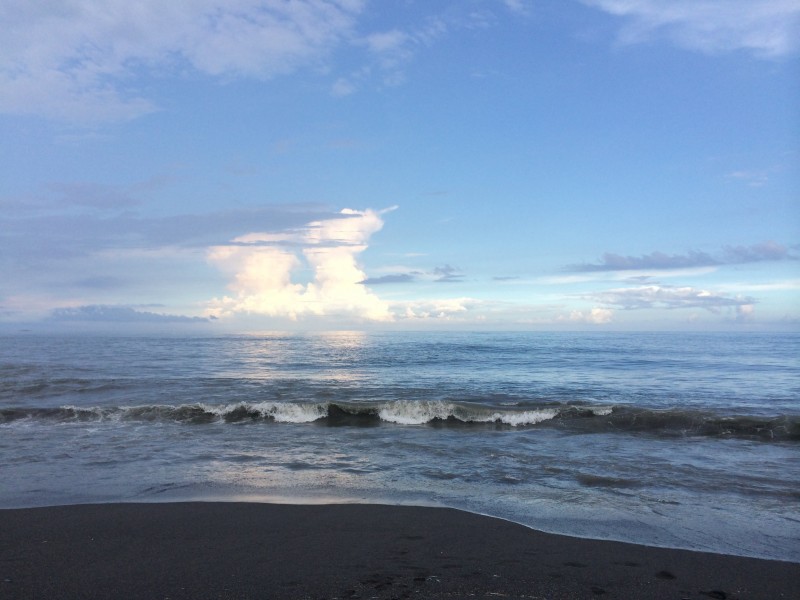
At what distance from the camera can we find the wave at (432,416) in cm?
1462

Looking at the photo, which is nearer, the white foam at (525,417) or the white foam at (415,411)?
the white foam at (525,417)

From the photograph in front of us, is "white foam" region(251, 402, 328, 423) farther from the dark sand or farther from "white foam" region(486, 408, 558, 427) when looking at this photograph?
the dark sand

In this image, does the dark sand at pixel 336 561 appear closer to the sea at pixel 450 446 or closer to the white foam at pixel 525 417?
the sea at pixel 450 446

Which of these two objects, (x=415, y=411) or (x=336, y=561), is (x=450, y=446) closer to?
(x=415, y=411)

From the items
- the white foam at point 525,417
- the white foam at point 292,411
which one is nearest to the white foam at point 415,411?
the white foam at point 525,417

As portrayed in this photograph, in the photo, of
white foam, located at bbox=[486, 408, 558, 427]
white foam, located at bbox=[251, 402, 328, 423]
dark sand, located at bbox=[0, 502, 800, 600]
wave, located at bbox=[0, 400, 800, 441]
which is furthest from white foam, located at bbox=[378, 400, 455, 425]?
dark sand, located at bbox=[0, 502, 800, 600]

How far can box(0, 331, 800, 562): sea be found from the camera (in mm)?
7547

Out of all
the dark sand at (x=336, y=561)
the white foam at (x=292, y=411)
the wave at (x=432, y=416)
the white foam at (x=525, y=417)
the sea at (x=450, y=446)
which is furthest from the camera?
the white foam at (x=292, y=411)

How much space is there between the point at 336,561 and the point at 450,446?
7.05m

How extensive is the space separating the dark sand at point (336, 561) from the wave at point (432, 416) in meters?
9.04

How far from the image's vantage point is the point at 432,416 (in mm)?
16891

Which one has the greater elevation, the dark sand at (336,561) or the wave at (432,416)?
the dark sand at (336,561)

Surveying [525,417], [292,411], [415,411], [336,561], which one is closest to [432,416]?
[415,411]

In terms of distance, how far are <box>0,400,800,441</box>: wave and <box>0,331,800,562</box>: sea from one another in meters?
0.07
